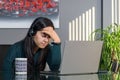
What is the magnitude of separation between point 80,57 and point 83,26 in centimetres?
218

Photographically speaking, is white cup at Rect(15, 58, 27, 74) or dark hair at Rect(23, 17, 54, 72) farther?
dark hair at Rect(23, 17, 54, 72)

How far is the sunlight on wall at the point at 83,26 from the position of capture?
4.88 metres

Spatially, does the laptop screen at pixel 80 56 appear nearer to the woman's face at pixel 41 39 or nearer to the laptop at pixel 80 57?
the laptop at pixel 80 57

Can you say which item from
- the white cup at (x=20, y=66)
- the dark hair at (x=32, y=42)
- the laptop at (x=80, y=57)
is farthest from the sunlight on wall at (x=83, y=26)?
the white cup at (x=20, y=66)

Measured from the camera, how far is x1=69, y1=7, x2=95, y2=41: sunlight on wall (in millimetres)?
4883

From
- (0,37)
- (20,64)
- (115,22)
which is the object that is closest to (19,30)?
(0,37)

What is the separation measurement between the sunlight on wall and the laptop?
2.03m

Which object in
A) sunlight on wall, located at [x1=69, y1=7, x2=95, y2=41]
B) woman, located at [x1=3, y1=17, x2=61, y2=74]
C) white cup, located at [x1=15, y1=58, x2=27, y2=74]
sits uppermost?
sunlight on wall, located at [x1=69, y1=7, x2=95, y2=41]

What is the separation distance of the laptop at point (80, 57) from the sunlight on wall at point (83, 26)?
2.03 metres

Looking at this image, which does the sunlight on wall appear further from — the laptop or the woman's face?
the laptop

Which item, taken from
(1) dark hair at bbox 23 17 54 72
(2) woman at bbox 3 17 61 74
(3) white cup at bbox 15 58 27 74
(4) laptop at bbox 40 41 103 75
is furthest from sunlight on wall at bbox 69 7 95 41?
(3) white cup at bbox 15 58 27 74

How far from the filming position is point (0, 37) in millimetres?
4859

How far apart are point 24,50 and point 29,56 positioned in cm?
7

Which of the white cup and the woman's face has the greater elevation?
the woman's face
